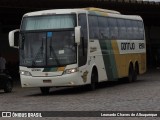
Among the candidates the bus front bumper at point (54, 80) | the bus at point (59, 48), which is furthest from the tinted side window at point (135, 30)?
the bus front bumper at point (54, 80)

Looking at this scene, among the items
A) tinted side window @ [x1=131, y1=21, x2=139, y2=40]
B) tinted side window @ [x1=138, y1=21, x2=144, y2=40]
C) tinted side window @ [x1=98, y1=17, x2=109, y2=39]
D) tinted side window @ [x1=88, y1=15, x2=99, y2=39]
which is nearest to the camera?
tinted side window @ [x1=88, y1=15, x2=99, y2=39]

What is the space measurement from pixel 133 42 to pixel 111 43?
3744 mm

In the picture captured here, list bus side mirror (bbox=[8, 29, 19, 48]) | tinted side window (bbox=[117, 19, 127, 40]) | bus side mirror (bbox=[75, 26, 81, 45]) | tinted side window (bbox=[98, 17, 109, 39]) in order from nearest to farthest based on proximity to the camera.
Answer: bus side mirror (bbox=[75, 26, 81, 45])
bus side mirror (bbox=[8, 29, 19, 48])
tinted side window (bbox=[98, 17, 109, 39])
tinted side window (bbox=[117, 19, 127, 40])

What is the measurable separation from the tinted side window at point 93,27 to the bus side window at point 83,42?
1.82ft

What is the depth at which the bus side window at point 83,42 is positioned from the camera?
21508 mm

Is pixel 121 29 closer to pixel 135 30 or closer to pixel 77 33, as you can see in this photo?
pixel 135 30

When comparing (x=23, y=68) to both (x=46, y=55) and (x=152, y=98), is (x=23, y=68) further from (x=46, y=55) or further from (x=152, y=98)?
(x=152, y=98)

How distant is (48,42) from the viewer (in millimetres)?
21234

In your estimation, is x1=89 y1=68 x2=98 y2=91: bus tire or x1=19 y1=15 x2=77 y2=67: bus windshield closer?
x1=19 y1=15 x2=77 y2=67: bus windshield

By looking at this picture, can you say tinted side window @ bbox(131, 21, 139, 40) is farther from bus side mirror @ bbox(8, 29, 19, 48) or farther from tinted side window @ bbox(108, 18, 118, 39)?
bus side mirror @ bbox(8, 29, 19, 48)

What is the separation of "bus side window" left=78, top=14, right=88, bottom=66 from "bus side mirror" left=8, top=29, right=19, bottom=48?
262 centimetres

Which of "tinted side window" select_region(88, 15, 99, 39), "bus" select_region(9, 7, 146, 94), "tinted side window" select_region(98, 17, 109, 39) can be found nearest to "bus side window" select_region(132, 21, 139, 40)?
"tinted side window" select_region(98, 17, 109, 39)

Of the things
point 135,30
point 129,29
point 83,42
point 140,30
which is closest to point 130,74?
point 129,29

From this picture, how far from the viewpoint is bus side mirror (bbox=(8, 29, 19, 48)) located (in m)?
22.0
